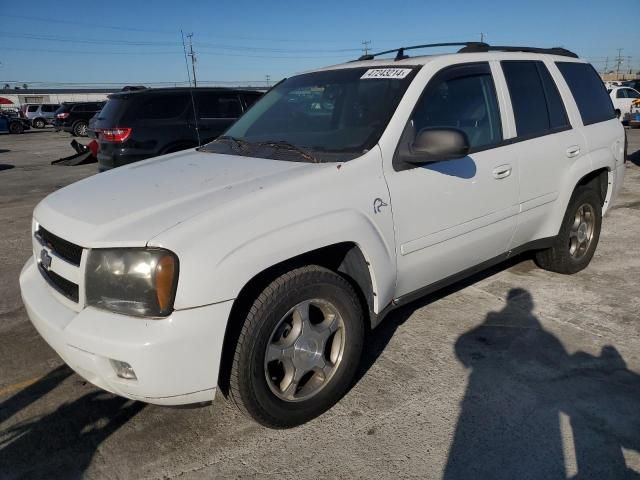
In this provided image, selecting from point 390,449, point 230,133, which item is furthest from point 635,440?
point 230,133

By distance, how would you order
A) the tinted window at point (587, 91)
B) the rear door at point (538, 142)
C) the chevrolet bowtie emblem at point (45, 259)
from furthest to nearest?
the tinted window at point (587, 91) → the rear door at point (538, 142) → the chevrolet bowtie emblem at point (45, 259)

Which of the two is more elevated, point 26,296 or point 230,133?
point 230,133

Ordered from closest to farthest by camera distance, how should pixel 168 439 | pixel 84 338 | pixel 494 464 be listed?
pixel 84 338 < pixel 494 464 < pixel 168 439

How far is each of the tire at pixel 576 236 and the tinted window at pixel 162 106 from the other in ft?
20.8

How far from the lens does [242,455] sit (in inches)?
98.9

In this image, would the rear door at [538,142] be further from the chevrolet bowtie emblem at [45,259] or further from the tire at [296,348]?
the chevrolet bowtie emblem at [45,259]

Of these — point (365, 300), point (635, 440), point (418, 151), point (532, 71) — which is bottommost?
point (635, 440)

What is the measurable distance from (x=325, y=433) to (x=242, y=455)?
43 centimetres

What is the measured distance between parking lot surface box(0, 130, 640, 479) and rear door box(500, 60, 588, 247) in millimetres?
724

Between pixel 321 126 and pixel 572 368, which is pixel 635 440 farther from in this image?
pixel 321 126

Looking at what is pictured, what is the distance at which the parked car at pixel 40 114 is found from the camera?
123 ft

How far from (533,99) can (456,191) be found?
1.30 meters

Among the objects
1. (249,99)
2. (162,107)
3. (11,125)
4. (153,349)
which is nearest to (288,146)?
(153,349)

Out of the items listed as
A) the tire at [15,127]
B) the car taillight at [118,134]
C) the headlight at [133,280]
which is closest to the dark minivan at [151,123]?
the car taillight at [118,134]
